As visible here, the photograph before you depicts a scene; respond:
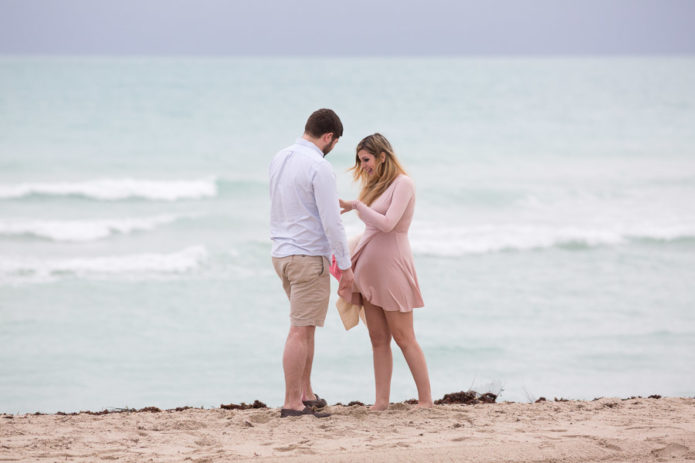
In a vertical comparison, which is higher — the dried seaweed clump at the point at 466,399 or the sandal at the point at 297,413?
the dried seaweed clump at the point at 466,399

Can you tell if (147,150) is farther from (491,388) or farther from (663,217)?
(491,388)

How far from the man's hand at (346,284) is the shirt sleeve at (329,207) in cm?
16

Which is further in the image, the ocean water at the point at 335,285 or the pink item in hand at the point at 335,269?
the ocean water at the point at 335,285

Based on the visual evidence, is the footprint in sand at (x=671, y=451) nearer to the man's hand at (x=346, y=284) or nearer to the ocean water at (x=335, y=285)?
the man's hand at (x=346, y=284)

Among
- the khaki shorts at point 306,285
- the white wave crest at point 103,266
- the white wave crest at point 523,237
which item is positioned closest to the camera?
the khaki shorts at point 306,285

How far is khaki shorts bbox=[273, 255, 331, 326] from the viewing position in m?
4.54

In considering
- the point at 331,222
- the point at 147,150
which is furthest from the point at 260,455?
the point at 147,150

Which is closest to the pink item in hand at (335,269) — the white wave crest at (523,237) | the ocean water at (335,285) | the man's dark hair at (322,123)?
the man's dark hair at (322,123)

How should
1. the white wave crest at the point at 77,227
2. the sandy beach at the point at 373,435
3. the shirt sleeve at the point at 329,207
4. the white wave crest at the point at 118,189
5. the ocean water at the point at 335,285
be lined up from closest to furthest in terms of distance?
the sandy beach at the point at 373,435 → the shirt sleeve at the point at 329,207 → the ocean water at the point at 335,285 → the white wave crest at the point at 77,227 → the white wave crest at the point at 118,189

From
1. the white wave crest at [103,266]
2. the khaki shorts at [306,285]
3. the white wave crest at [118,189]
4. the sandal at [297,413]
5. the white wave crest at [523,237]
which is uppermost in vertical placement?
the white wave crest at [118,189]

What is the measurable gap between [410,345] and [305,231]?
1.00 m

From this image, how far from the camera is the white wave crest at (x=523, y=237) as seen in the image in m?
13.8

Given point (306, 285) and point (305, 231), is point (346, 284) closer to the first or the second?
point (306, 285)

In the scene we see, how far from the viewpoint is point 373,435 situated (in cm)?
423
